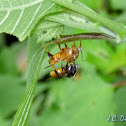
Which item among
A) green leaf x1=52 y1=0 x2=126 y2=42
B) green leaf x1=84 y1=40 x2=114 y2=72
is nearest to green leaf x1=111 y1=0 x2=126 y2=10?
green leaf x1=84 y1=40 x2=114 y2=72

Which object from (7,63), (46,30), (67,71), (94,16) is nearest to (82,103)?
(67,71)

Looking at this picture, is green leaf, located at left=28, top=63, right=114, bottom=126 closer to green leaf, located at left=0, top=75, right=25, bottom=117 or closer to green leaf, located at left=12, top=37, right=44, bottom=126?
green leaf, located at left=0, top=75, right=25, bottom=117

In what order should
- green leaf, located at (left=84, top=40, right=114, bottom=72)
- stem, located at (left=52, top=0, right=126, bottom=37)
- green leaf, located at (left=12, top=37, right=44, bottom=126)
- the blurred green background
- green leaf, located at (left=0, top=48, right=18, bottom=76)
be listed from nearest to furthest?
stem, located at (left=52, top=0, right=126, bottom=37) < green leaf, located at (left=12, top=37, right=44, bottom=126) < the blurred green background < green leaf, located at (left=84, top=40, right=114, bottom=72) < green leaf, located at (left=0, top=48, right=18, bottom=76)

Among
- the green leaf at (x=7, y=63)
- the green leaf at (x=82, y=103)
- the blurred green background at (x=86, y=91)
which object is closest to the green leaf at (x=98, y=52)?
the blurred green background at (x=86, y=91)

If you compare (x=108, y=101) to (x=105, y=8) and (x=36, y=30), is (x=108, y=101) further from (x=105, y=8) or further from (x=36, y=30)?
(x=36, y=30)

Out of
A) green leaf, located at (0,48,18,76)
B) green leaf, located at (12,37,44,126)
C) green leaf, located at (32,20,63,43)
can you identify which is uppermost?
green leaf, located at (0,48,18,76)

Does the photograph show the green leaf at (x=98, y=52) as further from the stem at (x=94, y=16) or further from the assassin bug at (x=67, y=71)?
the stem at (x=94, y=16)

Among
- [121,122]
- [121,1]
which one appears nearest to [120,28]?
[121,122]
